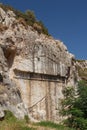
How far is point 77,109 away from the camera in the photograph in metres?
16.9

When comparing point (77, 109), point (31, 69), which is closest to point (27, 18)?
point (31, 69)

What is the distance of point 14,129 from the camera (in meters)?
11.9

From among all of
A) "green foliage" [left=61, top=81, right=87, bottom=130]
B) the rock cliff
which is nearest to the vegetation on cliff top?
the rock cliff

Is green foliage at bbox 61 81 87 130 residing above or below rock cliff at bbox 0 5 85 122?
below

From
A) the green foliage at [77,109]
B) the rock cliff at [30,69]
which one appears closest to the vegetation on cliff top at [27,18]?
the rock cliff at [30,69]

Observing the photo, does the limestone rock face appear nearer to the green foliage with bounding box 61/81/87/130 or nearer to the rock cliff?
the rock cliff

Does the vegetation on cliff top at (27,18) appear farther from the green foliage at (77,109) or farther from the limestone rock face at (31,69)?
the green foliage at (77,109)

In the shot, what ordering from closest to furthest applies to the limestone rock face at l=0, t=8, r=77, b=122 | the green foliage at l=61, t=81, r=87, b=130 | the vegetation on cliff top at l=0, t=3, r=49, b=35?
the green foliage at l=61, t=81, r=87, b=130 < the limestone rock face at l=0, t=8, r=77, b=122 < the vegetation on cliff top at l=0, t=3, r=49, b=35

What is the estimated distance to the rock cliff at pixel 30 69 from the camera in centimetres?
2359

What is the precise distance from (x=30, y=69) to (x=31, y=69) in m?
0.11

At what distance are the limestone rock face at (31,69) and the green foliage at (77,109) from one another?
532cm

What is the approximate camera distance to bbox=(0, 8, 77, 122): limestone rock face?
24219mm

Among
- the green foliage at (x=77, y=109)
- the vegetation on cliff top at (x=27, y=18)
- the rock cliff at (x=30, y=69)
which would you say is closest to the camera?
the green foliage at (x=77, y=109)

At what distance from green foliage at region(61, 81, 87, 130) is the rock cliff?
17.1ft
